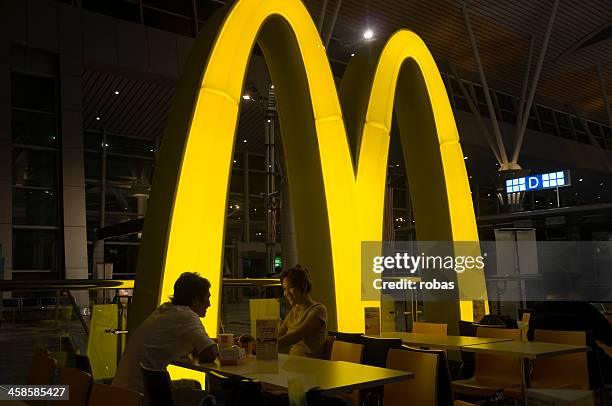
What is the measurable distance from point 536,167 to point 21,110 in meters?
22.4

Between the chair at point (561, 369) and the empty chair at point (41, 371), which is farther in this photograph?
the chair at point (561, 369)

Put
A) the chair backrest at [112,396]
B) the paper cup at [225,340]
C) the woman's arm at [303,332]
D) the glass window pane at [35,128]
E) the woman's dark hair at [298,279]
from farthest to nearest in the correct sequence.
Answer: the glass window pane at [35,128], the woman's dark hair at [298,279], the woman's arm at [303,332], the paper cup at [225,340], the chair backrest at [112,396]

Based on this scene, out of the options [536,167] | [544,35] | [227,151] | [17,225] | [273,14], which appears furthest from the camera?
[536,167]

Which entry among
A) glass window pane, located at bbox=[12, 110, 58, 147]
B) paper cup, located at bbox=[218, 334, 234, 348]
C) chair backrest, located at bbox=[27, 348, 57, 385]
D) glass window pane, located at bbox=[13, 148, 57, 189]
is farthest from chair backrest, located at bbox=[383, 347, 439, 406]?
glass window pane, located at bbox=[12, 110, 58, 147]

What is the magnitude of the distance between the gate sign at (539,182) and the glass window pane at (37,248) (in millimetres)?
13299

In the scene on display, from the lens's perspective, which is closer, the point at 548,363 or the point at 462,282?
the point at 548,363

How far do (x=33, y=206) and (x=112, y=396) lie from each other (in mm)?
12806

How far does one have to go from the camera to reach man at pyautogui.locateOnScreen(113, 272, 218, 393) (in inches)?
123

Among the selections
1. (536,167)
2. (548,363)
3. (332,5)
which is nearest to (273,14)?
(548,363)

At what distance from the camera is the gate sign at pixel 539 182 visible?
15945mm

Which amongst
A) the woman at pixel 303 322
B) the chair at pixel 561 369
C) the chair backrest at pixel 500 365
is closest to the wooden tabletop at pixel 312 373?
the woman at pixel 303 322

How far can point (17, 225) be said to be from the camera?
1354 cm

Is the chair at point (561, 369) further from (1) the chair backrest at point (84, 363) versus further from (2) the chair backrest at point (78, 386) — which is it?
(2) the chair backrest at point (78, 386)

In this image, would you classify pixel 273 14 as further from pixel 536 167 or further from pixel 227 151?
pixel 536 167
